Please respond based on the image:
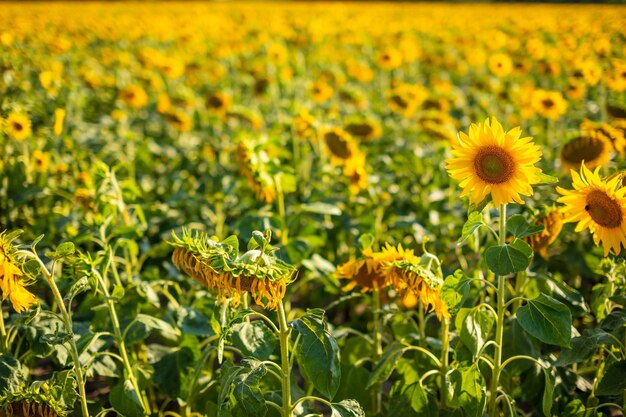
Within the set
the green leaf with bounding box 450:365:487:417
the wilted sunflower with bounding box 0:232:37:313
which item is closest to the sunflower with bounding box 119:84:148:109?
the wilted sunflower with bounding box 0:232:37:313

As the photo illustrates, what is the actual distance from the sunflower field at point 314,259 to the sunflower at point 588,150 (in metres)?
0.01

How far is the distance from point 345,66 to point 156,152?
14.7ft

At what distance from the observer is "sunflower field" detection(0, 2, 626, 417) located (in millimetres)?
1648

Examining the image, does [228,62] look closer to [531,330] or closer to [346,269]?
[346,269]

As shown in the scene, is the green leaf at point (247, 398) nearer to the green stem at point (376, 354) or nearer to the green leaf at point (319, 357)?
the green leaf at point (319, 357)

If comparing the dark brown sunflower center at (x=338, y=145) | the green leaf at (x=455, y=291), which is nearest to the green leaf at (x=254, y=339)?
the green leaf at (x=455, y=291)

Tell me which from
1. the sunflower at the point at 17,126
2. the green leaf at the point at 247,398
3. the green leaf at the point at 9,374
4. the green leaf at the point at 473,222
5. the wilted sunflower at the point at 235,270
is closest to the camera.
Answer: the wilted sunflower at the point at 235,270

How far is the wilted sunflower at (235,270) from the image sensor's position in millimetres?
1429

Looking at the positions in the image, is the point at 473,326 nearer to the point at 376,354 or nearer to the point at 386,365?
the point at 386,365

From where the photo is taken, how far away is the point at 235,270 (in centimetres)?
143

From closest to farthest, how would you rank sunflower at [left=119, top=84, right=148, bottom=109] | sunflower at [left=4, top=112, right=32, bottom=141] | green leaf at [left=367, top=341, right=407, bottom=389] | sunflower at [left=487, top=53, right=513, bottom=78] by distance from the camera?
green leaf at [left=367, top=341, right=407, bottom=389] < sunflower at [left=4, top=112, right=32, bottom=141] < sunflower at [left=119, top=84, right=148, bottom=109] < sunflower at [left=487, top=53, right=513, bottom=78]

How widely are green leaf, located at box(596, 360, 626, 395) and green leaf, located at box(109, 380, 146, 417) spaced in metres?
1.40

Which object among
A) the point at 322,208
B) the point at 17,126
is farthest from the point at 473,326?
the point at 17,126

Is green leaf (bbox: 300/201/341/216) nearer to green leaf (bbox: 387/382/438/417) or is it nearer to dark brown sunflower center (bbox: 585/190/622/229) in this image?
green leaf (bbox: 387/382/438/417)
